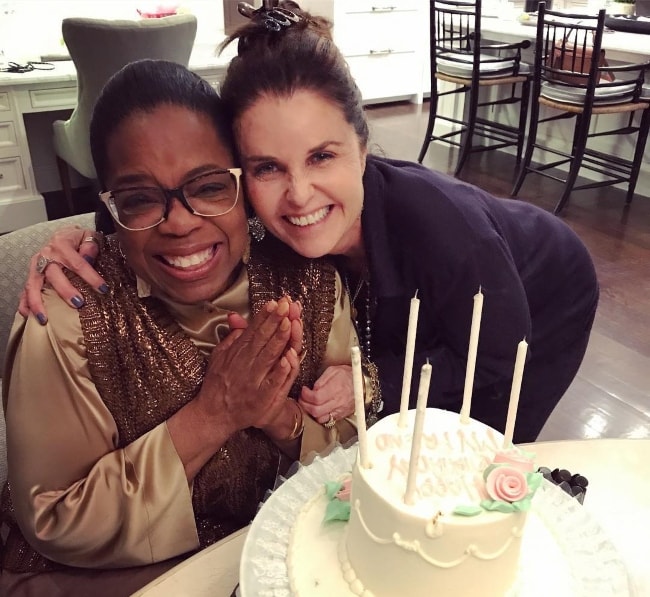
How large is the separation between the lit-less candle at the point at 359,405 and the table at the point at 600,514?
1.03 ft

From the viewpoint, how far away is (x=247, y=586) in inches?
31.9

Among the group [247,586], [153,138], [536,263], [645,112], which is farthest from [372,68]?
[247,586]

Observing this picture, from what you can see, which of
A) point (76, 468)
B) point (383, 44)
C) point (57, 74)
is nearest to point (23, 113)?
point (57, 74)

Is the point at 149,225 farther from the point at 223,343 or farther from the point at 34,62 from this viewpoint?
the point at 34,62

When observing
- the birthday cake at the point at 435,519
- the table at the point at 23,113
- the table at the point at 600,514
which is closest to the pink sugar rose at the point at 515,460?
the birthday cake at the point at 435,519

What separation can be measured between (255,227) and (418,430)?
74 centimetres

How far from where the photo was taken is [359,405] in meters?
0.75

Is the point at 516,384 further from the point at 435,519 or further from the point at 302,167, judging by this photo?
the point at 302,167

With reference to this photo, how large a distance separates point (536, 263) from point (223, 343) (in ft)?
2.94

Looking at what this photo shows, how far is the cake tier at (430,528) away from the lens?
2.45 feet

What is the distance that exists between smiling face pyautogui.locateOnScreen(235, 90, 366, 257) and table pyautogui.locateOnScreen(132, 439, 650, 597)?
1.85 ft

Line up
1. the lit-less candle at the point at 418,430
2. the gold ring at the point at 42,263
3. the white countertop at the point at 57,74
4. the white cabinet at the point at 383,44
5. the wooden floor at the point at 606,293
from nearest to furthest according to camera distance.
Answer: the lit-less candle at the point at 418,430, the gold ring at the point at 42,263, the wooden floor at the point at 606,293, the white countertop at the point at 57,74, the white cabinet at the point at 383,44

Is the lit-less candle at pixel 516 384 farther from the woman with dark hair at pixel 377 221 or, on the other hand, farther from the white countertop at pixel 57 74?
the white countertop at pixel 57 74

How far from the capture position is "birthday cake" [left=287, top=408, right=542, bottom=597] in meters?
0.75
